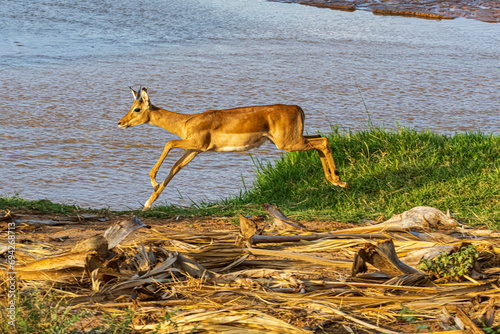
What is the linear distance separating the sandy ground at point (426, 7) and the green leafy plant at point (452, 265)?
67.4 ft

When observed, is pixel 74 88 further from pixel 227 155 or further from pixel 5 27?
pixel 5 27

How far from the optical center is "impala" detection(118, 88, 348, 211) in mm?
6449

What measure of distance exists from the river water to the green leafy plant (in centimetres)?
384

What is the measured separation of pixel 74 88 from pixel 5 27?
7.07m

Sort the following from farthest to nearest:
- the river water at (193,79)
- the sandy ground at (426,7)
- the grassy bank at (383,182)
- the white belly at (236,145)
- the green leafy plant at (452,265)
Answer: the sandy ground at (426,7), the river water at (193,79), the grassy bank at (383,182), the white belly at (236,145), the green leafy plant at (452,265)

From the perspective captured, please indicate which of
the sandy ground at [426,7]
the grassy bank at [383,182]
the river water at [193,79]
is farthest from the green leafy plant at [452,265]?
the sandy ground at [426,7]

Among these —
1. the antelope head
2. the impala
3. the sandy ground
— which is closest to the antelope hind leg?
the impala

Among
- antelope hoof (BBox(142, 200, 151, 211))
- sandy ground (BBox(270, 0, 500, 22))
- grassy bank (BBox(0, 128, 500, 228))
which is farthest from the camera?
sandy ground (BBox(270, 0, 500, 22))

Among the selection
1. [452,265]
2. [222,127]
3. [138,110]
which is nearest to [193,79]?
[138,110]

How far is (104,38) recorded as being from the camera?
17.9m

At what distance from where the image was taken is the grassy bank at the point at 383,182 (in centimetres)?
684

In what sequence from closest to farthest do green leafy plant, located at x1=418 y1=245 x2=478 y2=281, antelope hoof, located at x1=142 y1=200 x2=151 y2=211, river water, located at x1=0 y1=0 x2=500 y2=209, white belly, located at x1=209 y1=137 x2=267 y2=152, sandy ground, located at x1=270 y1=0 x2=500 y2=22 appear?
green leafy plant, located at x1=418 y1=245 x2=478 y2=281
white belly, located at x1=209 y1=137 x2=267 y2=152
antelope hoof, located at x1=142 y1=200 x2=151 y2=211
river water, located at x1=0 y1=0 x2=500 y2=209
sandy ground, located at x1=270 y1=0 x2=500 y2=22

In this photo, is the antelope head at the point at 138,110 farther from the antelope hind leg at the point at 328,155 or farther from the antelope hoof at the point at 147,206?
the antelope hind leg at the point at 328,155

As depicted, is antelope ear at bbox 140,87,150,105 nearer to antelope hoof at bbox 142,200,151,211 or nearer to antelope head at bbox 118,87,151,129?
antelope head at bbox 118,87,151,129
